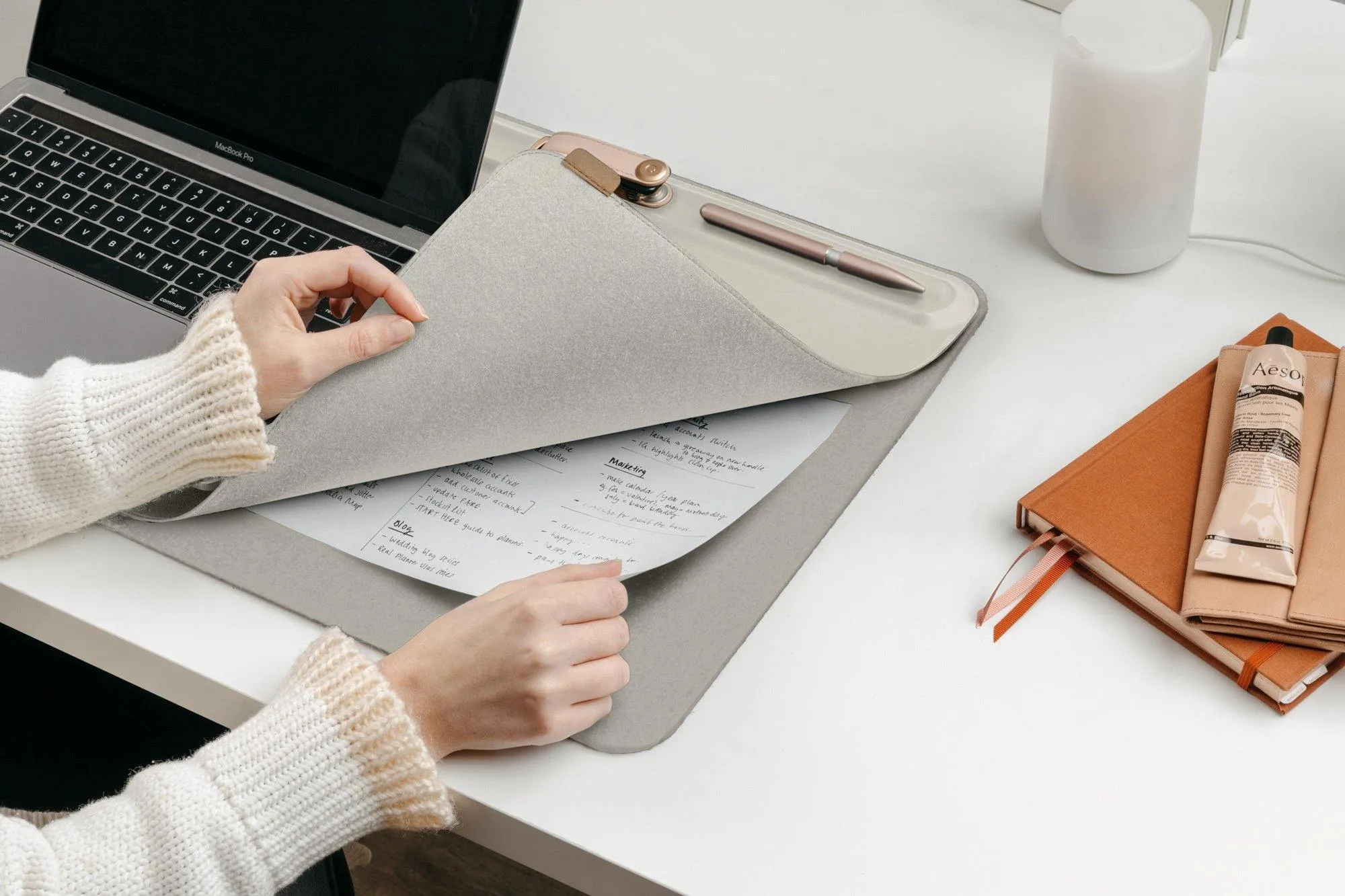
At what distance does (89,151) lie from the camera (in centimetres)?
91

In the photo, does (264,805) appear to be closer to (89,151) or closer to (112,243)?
(112,243)

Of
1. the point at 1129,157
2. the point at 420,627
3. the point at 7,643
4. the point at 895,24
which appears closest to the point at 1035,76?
the point at 895,24

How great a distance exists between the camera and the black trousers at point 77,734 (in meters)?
0.76

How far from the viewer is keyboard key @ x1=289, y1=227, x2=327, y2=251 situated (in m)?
0.84

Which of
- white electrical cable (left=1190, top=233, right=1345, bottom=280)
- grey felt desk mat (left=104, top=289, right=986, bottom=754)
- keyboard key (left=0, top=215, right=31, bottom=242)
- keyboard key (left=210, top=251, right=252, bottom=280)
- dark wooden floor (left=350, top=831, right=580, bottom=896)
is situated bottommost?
dark wooden floor (left=350, top=831, right=580, bottom=896)

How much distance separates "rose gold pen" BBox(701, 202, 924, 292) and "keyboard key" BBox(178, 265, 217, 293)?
12.8 inches

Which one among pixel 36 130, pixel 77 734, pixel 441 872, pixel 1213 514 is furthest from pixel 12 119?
pixel 1213 514

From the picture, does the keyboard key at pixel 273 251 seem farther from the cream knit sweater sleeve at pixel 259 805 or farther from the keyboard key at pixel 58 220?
the cream knit sweater sleeve at pixel 259 805

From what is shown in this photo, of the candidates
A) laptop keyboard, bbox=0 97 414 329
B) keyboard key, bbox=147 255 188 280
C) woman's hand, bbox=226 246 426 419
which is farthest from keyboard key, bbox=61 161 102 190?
woman's hand, bbox=226 246 426 419

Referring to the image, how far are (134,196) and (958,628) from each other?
63 cm

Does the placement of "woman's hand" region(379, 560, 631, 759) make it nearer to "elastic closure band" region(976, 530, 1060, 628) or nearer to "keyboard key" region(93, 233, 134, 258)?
"elastic closure band" region(976, 530, 1060, 628)

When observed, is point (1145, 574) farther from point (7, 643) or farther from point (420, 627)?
point (7, 643)

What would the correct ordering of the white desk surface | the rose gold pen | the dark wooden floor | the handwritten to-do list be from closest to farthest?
1. the white desk surface
2. the handwritten to-do list
3. the rose gold pen
4. the dark wooden floor

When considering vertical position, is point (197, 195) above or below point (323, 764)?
above
